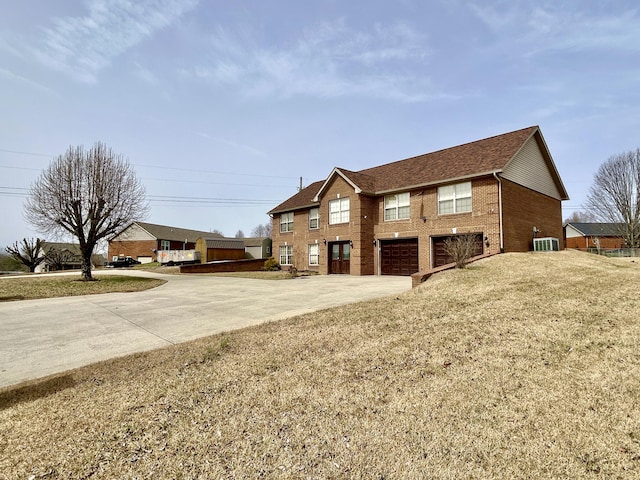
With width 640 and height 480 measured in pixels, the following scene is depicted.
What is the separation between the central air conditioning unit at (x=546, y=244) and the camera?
17703 millimetres

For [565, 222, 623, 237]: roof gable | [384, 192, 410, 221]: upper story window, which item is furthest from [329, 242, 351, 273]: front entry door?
[565, 222, 623, 237]: roof gable

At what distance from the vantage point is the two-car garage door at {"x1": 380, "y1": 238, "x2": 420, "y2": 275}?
65.0 ft

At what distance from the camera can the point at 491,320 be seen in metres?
6.44

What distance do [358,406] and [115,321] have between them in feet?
25.6

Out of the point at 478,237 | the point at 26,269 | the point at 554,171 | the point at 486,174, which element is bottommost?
the point at 26,269

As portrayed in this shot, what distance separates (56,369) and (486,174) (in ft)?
58.6

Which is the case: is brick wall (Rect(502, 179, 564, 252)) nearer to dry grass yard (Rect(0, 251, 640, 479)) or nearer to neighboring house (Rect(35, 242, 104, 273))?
dry grass yard (Rect(0, 251, 640, 479))

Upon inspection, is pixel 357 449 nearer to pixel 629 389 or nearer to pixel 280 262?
pixel 629 389

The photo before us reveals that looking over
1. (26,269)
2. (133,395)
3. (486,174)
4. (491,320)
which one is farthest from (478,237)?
(26,269)

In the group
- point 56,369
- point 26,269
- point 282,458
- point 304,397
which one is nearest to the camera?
point 282,458

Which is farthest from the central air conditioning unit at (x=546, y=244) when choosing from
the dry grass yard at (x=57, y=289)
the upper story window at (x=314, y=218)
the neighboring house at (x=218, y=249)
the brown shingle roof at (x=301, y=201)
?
the neighboring house at (x=218, y=249)

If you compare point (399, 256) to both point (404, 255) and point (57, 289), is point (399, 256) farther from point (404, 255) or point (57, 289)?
point (57, 289)

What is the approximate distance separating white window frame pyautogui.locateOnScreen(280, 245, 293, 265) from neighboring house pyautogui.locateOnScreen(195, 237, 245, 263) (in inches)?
551

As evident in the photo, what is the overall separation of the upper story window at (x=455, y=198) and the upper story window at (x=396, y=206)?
7.57 ft
